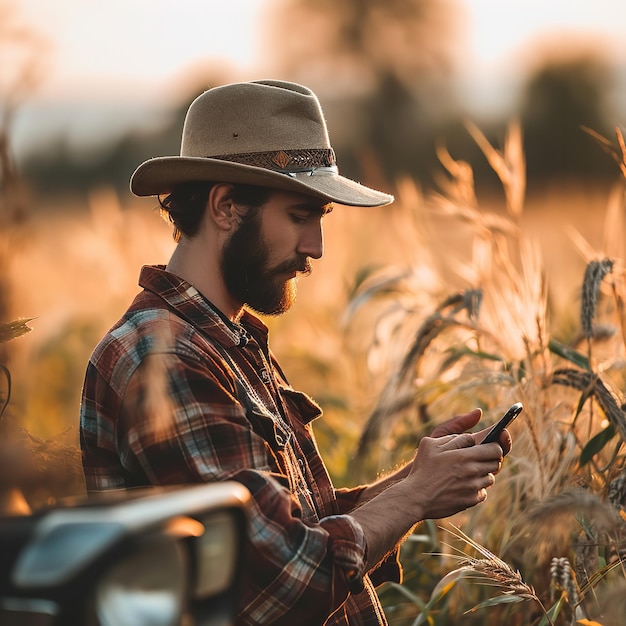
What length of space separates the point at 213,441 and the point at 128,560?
0.95m

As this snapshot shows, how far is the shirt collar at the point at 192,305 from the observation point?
8.06 feet

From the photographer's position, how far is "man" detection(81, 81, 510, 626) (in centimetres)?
209

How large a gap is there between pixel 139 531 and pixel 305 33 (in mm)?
49662

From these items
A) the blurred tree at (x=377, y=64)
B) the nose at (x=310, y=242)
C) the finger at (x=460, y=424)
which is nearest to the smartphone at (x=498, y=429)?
the finger at (x=460, y=424)

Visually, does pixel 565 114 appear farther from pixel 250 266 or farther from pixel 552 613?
pixel 250 266

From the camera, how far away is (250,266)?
259 centimetres

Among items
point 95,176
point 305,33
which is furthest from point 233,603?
point 305,33

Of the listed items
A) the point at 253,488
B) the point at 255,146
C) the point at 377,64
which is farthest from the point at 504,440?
the point at 377,64

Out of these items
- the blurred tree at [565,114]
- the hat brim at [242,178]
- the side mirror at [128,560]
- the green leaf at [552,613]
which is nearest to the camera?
the side mirror at [128,560]

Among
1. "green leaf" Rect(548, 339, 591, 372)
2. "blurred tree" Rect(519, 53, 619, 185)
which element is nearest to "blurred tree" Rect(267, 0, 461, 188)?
"blurred tree" Rect(519, 53, 619, 185)

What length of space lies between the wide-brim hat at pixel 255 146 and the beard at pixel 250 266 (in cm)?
13

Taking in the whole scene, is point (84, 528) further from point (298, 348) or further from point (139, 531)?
point (298, 348)

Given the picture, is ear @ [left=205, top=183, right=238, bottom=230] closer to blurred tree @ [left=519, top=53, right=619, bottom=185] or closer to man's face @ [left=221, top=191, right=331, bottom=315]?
man's face @ [left=221, top=191, right=331, bottom=315]

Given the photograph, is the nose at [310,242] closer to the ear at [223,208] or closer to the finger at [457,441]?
the ear at [223,208]
